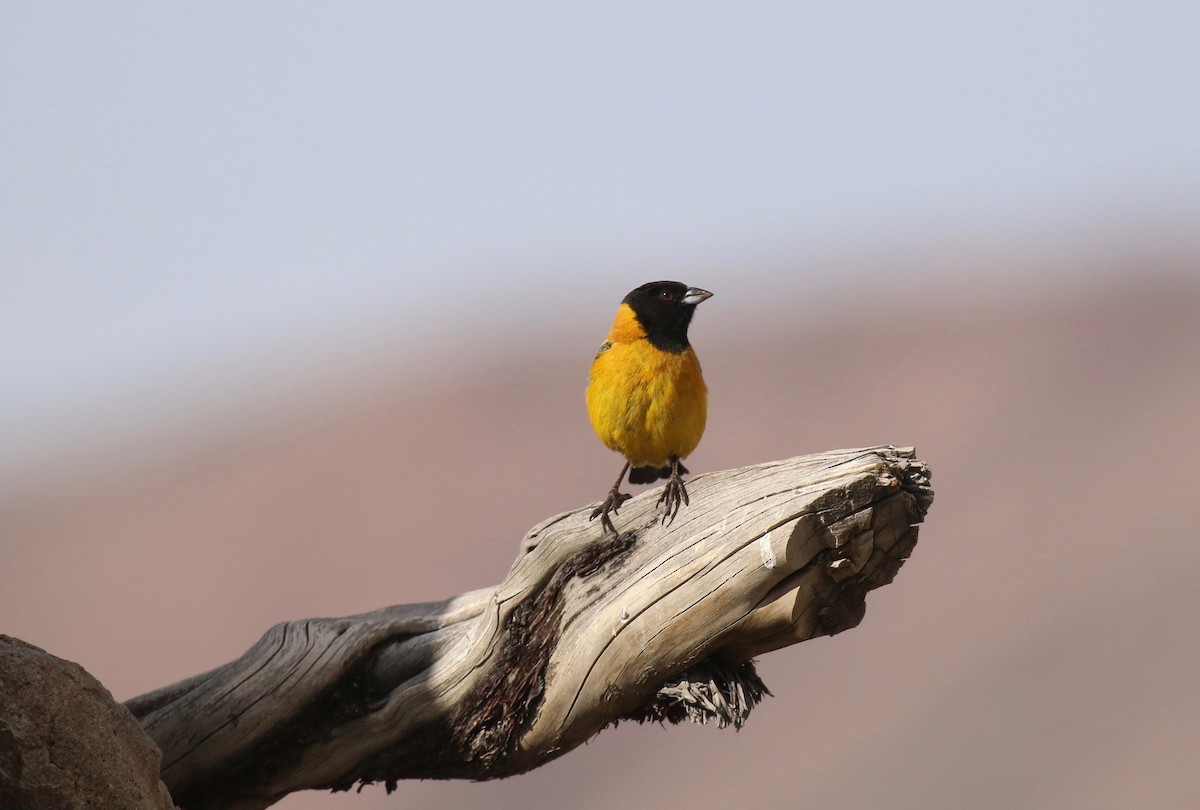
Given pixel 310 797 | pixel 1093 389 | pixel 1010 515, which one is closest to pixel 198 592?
pixel 310 797

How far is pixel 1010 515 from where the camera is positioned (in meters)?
42.2

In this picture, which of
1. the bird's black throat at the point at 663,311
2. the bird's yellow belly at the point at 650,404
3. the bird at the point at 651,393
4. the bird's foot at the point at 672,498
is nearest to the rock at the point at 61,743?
the bird's foot at the point at 672,498

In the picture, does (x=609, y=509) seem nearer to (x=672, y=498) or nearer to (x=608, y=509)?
(x=608, y=509)

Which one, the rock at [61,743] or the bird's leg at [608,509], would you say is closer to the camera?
the rock at [61,743]

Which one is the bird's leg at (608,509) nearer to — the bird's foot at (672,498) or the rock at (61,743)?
the bird's foot at (672,498)

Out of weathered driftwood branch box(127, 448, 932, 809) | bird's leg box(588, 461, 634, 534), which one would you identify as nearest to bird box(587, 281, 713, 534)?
bird's leg box(588, 461, 634, 534)

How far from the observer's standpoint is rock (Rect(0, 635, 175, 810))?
183 inches

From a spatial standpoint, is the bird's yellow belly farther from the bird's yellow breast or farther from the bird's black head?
the bird's black head

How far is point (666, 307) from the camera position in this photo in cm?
752

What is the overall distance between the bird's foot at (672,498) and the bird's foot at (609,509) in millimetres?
219

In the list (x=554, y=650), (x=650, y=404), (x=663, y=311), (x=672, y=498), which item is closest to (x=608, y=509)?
(x=672, y=498)

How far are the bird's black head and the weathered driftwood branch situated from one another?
1609mm

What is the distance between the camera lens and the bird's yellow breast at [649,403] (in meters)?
7.05

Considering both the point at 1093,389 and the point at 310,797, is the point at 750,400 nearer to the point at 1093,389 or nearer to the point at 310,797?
the point at 1093,389
